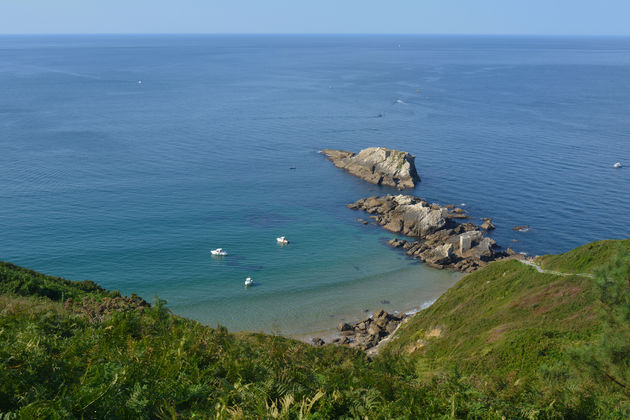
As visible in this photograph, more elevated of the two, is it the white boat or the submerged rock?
the submerged rock

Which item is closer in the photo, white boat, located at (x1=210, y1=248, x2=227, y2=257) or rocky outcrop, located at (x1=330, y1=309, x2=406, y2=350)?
rocky outcrop, located at (x1=330, y1=309, x2=406, y2=350)

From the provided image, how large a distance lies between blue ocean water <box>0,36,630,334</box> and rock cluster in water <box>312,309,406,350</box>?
2559 millimetres

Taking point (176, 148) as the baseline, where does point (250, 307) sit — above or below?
below

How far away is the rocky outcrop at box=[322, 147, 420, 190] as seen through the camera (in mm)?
76812

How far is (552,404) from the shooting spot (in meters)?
10.9

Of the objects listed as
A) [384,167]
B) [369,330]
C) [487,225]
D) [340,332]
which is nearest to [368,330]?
[369,330]

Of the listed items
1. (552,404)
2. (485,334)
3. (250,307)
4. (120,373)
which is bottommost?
(250,307)

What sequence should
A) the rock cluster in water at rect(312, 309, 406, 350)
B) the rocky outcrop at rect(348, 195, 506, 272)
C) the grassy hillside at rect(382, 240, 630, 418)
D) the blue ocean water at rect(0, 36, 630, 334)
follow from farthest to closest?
the rocky outcrop at rect(348, 195, 506, 272) → the blue ocean water at rect(0, 36, 630, 334) → the rock cluster in water at rect(312, 309, 406, 350) → the grassy hillside at rect(382, 240, 630, 418)

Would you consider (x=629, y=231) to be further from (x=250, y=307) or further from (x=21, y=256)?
(x=21, y=256)

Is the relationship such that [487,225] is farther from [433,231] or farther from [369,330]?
[369,330]

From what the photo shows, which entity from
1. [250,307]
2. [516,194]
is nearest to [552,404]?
[250,307]

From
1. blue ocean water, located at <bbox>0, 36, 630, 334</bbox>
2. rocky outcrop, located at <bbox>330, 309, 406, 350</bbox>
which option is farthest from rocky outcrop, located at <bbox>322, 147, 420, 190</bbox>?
rocky outcrop, located at <bbox>330, 309, 406, 350</bbox>

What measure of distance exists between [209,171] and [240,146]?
1523 centimetres

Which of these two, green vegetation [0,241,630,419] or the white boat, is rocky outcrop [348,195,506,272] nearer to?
the white boat
